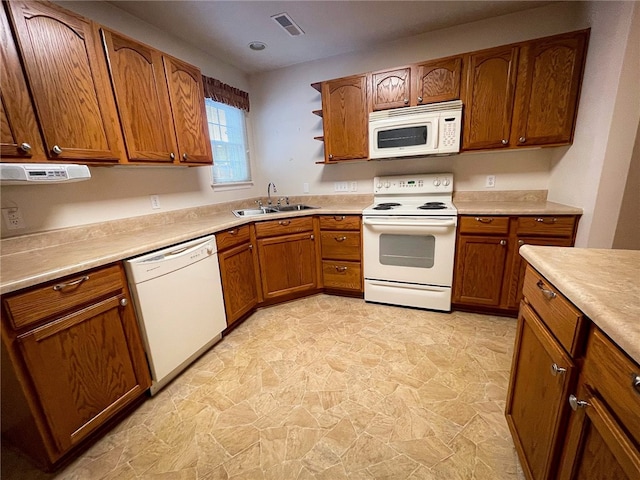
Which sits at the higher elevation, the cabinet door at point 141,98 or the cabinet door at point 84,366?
the cabinet door at point 141,98

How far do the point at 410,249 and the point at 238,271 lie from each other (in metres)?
1.49

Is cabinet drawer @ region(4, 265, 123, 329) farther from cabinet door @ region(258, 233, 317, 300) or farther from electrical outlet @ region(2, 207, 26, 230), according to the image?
cabinet door @ region(258, 233, 317, 300)

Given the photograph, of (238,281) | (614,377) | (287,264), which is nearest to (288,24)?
(287,264)

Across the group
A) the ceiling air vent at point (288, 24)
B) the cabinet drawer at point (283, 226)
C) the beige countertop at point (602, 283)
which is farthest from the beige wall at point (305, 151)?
the beige countertop at point (602, 283)

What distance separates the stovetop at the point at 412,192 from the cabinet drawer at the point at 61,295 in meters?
1.87

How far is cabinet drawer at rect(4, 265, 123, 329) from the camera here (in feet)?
3.39

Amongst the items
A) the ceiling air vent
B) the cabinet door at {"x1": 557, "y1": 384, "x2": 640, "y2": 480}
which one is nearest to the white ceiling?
the ceiling air vent

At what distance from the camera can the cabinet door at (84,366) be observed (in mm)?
1114

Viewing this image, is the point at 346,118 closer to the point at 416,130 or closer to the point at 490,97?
the point at 416,130

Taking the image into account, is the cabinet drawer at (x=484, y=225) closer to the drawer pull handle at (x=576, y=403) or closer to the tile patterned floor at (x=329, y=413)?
the tile patterned floor at (x=329, y=413)

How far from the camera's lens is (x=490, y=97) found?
2.15m

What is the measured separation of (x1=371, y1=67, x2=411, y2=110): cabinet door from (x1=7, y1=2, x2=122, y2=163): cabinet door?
1.99 metres

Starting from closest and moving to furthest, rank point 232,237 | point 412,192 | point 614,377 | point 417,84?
1. point 614,377
2. point 232,237
3. point 417,84
4. point 412,192

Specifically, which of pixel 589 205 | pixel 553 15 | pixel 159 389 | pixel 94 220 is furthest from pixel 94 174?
pixel 553 15
